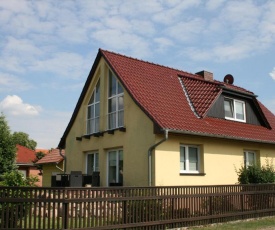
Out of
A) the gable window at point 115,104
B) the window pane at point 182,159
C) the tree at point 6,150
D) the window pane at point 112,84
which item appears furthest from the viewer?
the tree at point 6,150

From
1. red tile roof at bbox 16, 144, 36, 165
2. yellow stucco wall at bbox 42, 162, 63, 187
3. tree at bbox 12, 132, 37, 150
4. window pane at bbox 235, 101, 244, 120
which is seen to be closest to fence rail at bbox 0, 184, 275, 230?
window pane at bbox 235, 101, 244, 120

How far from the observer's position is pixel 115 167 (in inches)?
654

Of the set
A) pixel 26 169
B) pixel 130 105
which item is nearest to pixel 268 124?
pixel 130 105

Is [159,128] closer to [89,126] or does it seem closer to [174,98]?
[174,98]

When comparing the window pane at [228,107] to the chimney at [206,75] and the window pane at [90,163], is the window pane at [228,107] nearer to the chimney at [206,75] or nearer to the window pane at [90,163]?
the chimney at [206,75]

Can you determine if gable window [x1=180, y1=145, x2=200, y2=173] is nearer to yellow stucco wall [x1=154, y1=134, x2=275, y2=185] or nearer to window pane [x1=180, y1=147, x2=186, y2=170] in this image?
window pane [x1=180, y1=147, x2=186, y2=170]

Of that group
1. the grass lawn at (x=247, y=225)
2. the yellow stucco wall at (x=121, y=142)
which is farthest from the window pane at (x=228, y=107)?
the grass lawn at (x=247, y=225)

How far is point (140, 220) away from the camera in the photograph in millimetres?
10297

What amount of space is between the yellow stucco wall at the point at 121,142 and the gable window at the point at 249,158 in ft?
19.7

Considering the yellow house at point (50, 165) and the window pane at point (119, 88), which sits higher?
the window pane at point (119, 88)

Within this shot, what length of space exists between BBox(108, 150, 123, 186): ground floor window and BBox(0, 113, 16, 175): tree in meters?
7.79

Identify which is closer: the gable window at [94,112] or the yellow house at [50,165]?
the gable window at [94,112]

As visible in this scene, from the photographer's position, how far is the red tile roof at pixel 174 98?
14977mm

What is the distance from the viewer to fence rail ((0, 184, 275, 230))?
9.10 m
